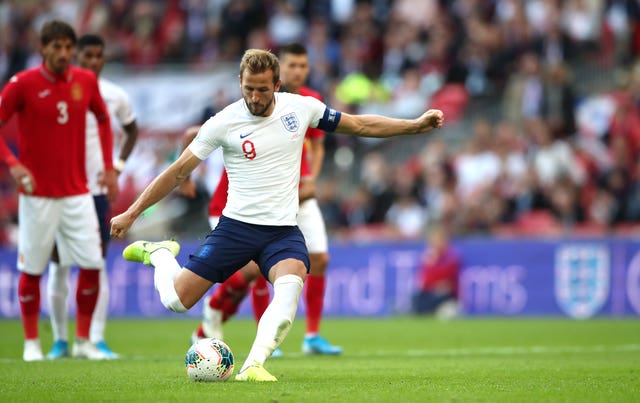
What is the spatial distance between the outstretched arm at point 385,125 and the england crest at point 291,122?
0.35 metres

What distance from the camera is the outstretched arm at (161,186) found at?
339 inches

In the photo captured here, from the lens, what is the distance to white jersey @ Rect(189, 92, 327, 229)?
28.5ft

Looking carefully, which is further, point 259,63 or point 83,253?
point 83,253

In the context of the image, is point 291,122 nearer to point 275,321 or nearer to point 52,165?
point 275,321

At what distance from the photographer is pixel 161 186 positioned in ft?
28.3

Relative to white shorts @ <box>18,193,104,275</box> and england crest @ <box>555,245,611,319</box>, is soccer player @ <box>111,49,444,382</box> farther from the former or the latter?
england crest @ <box>555,245,611,319</box>

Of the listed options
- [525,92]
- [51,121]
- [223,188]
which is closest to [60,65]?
[51,121]

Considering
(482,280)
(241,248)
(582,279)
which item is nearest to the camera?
(241,248)

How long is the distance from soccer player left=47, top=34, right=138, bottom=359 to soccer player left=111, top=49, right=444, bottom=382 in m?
3.18

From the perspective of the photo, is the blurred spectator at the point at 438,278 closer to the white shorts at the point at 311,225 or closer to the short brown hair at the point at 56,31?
the white shorts at the point at 311,225

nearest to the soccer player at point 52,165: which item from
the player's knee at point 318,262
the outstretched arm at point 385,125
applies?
the player's knee at point 318,262

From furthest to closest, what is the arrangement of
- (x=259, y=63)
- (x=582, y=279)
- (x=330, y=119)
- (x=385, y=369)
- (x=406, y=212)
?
(x=406, y=212), (x=582, y=279), (x=385, y=369), (x=330, y=119), (x=259, y=63)

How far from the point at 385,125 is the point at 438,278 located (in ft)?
37.9

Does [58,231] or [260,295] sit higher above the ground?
[58,231]
